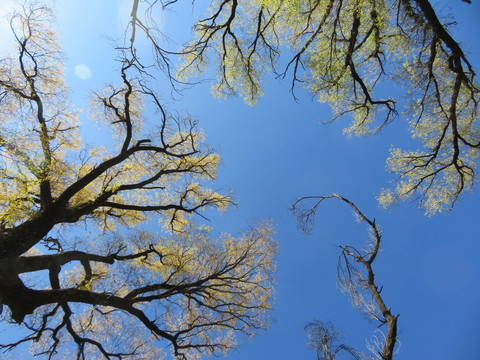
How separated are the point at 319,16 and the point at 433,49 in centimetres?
389

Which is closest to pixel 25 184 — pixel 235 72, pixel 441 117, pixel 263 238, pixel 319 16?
pixel 235 72

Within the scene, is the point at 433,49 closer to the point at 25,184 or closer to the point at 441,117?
the point at 441,117

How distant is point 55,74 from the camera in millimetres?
8031

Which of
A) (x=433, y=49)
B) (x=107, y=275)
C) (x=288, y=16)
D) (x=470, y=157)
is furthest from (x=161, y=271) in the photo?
(x=470, y=157)

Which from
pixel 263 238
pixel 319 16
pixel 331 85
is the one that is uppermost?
pixel 319 16

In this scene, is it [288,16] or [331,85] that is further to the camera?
[331,85]

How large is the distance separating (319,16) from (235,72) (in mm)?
3459

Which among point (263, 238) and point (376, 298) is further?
point (263, 238)

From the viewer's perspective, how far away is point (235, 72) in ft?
25.3

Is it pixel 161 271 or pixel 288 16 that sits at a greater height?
pixel 288 16

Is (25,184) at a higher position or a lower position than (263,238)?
lower

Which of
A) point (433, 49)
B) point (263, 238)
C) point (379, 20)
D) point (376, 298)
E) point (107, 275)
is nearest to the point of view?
point (376, 298)

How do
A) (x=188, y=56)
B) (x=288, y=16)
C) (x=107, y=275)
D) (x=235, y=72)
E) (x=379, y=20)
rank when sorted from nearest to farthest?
(x=379, y=20) < (x=288, y=16) < (x=188, y=56) < (x=235, y=72) < (x=107, y=275)

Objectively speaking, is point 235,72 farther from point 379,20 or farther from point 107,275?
point 107,275
